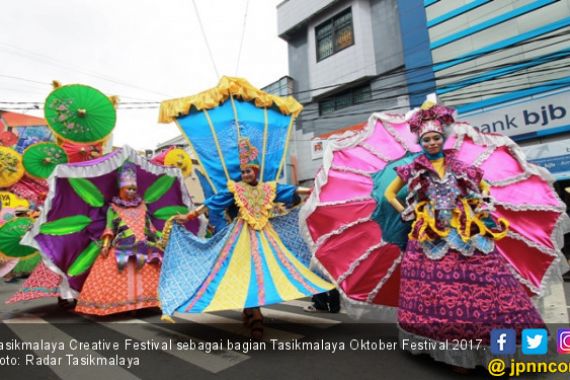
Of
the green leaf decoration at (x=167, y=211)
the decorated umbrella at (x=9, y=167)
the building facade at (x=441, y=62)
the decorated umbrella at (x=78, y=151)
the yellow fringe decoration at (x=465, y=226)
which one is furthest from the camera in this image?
the building facade at (x=441, y=62)

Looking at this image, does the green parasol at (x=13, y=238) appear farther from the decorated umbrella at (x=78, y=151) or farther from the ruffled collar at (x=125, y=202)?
the ruffled collar at (x=125, y=202)

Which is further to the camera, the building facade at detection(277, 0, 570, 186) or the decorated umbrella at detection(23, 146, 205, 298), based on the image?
the building facade at detection(277, 0, 570, 186)

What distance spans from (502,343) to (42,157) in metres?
5.96

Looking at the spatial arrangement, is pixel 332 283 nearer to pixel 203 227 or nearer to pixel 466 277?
pixel 466 277

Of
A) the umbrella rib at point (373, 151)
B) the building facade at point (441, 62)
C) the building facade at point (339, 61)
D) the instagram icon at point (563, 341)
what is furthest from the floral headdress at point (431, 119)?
the building facade at point (339, 61)

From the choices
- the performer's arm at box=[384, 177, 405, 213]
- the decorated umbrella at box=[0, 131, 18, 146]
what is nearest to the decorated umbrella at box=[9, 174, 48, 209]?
the decorated umbrella at box=[0, 131, 18, 146]

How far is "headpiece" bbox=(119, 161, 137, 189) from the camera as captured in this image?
4.66 m

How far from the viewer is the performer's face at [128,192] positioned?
468 centimetres

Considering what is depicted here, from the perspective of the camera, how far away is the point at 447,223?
2418 mm

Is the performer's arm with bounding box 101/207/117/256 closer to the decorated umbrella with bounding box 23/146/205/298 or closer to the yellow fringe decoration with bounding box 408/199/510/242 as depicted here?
the decorated umbrella with bounding box 23/146/205/298

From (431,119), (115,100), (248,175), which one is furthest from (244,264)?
(115,100)

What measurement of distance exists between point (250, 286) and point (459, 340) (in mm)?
1648

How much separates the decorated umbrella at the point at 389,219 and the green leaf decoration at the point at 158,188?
2.99 metres

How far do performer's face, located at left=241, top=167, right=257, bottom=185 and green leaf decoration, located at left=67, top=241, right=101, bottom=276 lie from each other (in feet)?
8.37
